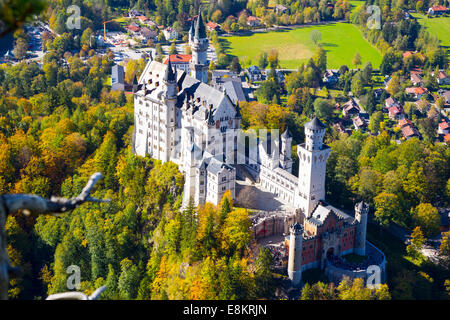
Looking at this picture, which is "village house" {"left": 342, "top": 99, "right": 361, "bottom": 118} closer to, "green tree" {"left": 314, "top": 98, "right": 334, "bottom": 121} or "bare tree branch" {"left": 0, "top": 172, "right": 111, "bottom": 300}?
"green tree" {"left": 314, "top": 98, "right": 334, "bottom": 121}

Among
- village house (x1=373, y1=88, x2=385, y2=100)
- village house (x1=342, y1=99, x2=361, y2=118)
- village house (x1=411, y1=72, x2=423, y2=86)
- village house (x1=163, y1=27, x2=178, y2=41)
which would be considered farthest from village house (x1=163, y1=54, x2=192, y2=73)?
village house (x1=411, y1=72, x2=423, y2=86)

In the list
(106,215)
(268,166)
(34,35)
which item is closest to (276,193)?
(268,166)

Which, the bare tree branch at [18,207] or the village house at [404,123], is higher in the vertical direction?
the bare tree branch at [18,207]

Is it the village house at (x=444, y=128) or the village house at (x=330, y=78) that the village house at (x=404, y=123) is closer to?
the village house at (x=444, y=128)

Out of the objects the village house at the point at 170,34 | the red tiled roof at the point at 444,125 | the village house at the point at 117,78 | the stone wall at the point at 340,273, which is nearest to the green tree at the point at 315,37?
the village house at the point at 170,34

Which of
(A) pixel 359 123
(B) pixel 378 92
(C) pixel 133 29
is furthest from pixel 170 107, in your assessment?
(C) pixel 133 29

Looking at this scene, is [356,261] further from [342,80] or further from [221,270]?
[342,80]
